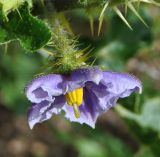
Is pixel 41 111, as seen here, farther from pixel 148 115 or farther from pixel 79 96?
pixel 148 115

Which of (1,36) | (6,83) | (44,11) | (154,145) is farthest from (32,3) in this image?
(6,83)

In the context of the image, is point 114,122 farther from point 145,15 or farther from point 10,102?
point 145,15

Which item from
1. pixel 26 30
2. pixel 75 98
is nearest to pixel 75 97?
pixel 75 98

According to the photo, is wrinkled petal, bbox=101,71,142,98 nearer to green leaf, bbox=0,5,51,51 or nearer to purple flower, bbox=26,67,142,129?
purple flower, bbox=26,67,142,129

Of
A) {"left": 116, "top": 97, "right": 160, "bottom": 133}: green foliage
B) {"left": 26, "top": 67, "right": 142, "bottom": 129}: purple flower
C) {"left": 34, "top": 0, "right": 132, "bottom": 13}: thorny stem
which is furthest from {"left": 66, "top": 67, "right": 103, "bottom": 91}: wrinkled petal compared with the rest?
{"left": 116, "top": 97, "right": 160, "bottom": 133}: green foliage

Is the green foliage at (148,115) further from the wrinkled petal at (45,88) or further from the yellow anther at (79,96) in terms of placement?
the wrinkled petal at (45,88)

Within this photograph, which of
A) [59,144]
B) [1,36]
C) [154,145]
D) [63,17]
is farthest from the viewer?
[59,144]

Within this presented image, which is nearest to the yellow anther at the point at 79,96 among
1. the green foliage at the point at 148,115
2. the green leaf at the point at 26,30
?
the green leaf at the point at 26,30
